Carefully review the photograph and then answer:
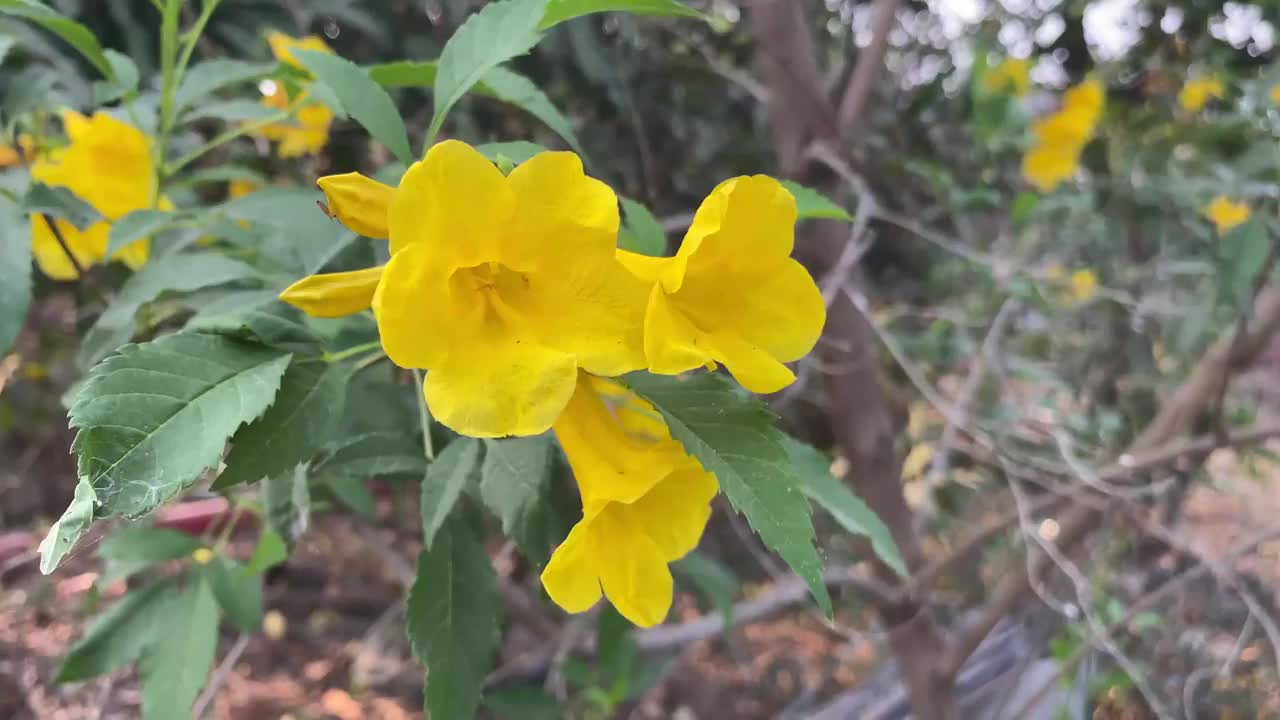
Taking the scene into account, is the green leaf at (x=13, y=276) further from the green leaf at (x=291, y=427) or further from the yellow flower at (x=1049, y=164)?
the yellow flower at (x=1049, y=164)

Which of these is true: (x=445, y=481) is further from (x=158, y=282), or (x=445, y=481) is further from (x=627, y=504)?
(x=158, y=282)

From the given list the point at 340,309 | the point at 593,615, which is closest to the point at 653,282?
the point at 340,309

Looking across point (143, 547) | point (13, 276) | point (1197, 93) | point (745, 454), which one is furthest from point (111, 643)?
point (1197, 93)

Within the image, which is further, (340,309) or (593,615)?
(593,615)

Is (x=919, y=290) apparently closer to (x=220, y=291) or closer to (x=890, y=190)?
(x=890, y=190)

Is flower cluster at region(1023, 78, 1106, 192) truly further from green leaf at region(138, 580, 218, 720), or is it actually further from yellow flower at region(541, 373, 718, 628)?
green leaf at region(138, 580, 218, 720)
